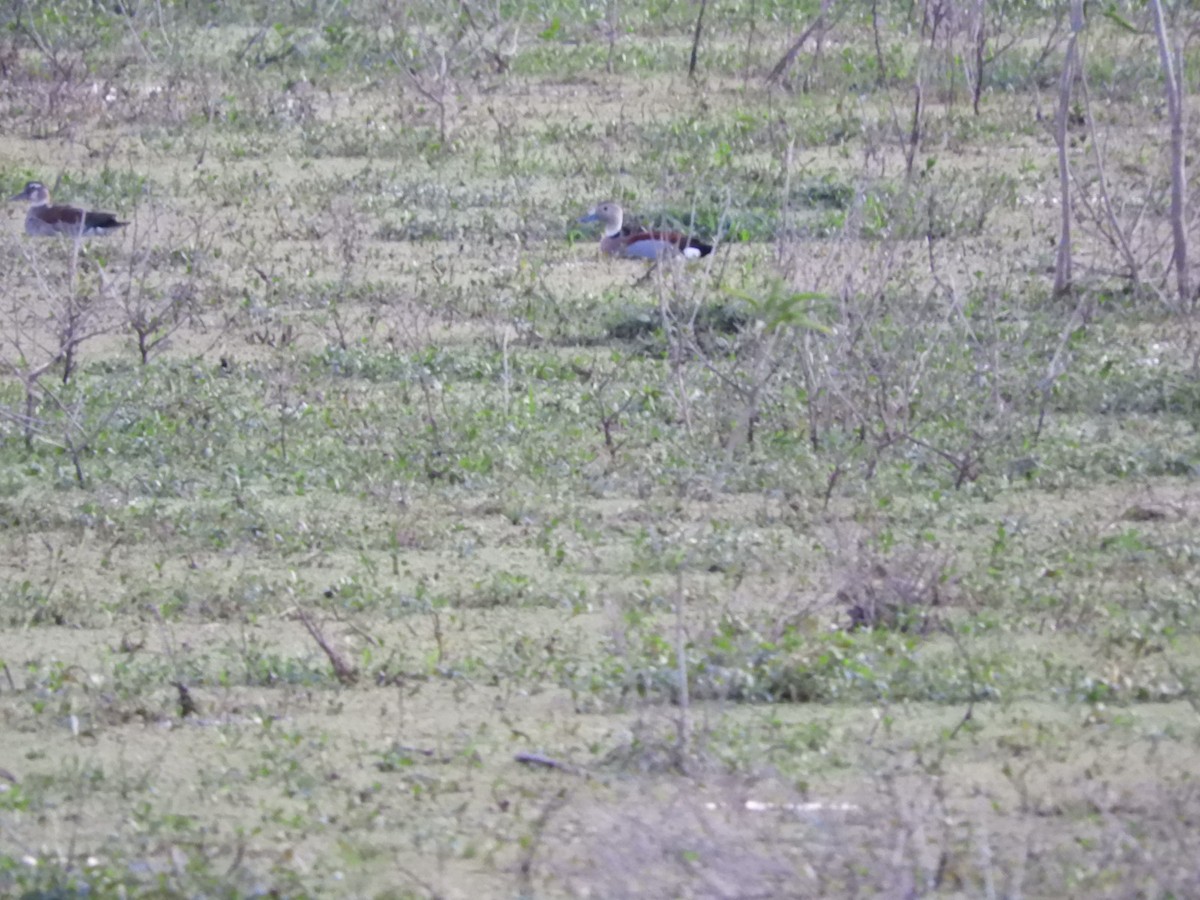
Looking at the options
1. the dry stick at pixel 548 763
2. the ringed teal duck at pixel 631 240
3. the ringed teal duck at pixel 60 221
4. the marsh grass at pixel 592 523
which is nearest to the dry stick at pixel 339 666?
the marsh grass at pixel 592 523

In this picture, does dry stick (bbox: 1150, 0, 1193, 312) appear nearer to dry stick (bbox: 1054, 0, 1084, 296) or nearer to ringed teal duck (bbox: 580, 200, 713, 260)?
dry stick (bbox: 1054, 0, 1084, 296)

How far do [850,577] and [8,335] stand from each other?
5388 millimetres

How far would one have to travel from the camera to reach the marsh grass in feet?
12.7

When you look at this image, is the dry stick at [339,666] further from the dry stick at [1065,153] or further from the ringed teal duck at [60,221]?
the ringed teal duck at [60,221]

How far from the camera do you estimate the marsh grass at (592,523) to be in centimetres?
386

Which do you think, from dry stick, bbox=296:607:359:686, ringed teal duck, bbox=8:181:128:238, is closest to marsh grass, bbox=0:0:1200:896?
dry stick, bbox=296:607:359:686

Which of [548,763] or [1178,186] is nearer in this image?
[548,763]

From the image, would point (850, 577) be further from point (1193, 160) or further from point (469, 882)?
point (1193, 160)

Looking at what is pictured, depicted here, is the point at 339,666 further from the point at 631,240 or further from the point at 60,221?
the point at 60,221

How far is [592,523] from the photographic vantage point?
637 cm

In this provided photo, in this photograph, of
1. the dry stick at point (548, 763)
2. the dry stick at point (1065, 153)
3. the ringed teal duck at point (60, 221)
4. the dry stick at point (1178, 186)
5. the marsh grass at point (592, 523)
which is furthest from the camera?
the ringed teal duck at point (60, 221)

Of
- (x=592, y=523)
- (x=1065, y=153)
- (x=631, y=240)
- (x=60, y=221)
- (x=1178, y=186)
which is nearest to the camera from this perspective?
(x=592, y=523)

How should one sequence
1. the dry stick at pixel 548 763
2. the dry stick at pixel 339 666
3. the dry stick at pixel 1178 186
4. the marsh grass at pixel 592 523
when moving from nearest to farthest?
the marsh grass at pixel 592 523 < the dry stick at pixel 548 763 < the dry stick at pixel 339 666 < the dry stick at pixel 1178 186

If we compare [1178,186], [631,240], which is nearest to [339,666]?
[1178,186]
